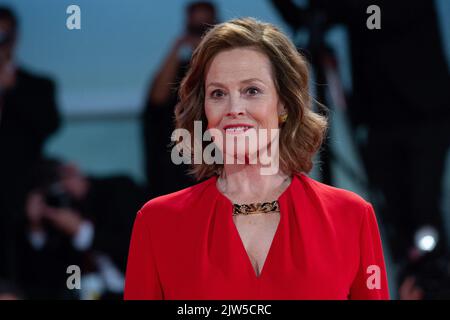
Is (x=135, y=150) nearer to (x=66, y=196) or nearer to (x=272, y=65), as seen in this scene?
(x=66, y=196)

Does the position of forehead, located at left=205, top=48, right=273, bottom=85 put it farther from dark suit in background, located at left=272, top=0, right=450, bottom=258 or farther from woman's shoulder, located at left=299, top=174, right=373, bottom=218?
dark suit in background, located at left=272, top=0, right=450, bottom=258

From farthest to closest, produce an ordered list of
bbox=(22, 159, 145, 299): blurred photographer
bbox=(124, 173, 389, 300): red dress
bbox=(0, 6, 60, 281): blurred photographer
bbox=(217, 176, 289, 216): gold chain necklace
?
1. bbox=(0, 6, 60, 281): blurred photographer
2. bbox=(22, 159, 145, 299): blurred photographer
3. bbox=(217, 176, 289, 216): gold chain necklace
4. bbox=(124, 173, 389, 300): red dress

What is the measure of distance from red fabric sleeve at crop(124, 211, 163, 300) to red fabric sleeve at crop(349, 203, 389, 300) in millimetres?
331

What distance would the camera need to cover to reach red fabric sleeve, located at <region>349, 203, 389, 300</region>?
1.26 metres

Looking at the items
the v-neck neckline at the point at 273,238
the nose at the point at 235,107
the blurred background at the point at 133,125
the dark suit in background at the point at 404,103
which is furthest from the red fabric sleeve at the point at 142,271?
the dark suit in background at the point at 404,103

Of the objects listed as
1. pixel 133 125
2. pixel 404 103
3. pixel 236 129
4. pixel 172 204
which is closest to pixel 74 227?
pixel 133 125

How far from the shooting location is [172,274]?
Result: 49.2 inches

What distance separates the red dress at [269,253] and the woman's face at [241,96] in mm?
120

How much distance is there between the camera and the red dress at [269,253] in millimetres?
1205

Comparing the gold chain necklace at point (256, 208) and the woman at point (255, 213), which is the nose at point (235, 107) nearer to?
the woman at point (255, 213)

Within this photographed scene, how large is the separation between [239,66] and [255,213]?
0.83 ft

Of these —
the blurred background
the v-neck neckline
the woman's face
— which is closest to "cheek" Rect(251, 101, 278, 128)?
the woman's face

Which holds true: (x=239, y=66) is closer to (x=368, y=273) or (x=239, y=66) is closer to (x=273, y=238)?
(x=273, y=238)

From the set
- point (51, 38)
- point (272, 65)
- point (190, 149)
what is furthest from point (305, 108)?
point (51, 38)
